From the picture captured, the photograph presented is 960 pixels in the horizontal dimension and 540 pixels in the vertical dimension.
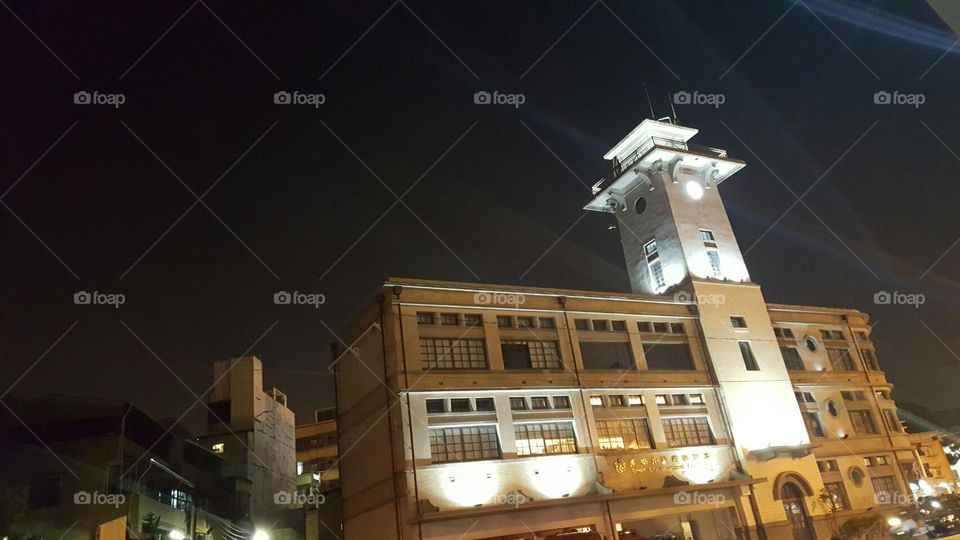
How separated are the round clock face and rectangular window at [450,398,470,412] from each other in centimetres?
1928

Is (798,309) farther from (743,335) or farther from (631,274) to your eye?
(631,274)

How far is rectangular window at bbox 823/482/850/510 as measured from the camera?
33.7m

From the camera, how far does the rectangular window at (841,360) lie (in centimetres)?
4000

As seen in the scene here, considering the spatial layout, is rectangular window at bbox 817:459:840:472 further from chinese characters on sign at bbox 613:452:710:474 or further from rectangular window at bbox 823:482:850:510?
chinese characters on sign at bbox 613:452:710:474

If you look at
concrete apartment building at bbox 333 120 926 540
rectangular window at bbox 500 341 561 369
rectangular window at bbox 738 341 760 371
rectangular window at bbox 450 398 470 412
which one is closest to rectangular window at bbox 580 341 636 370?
concrete apartment building at bbox 333 120 926 540

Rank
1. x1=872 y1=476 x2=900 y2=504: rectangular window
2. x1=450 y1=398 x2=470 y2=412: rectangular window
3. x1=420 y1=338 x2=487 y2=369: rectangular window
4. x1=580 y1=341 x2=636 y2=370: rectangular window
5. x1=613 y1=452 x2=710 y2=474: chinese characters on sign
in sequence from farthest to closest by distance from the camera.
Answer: x1=872 y1=476 x2=900 y2=504: rectangular window < x1=580 y1=341 x2=636 y2=370: rectangular window < x1=613 y1=452 x2=710 y2=474: chinese characters on sign < x1=420 y1=338 x2=487 y2=369: rectangular window < x1=450 y1=398 x2=470 y2=412: rectangular window

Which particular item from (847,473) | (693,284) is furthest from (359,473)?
(847,473)

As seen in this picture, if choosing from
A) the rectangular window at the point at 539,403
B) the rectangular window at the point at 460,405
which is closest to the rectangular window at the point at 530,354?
the rectangular window at the point at 539,403

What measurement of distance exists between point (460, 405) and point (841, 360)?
27528 millimetres

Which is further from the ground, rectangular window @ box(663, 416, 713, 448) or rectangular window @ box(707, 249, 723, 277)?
Answer: rectangular window @ box(707, 249, 723, 277)

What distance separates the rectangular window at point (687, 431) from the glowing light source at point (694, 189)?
1410cm

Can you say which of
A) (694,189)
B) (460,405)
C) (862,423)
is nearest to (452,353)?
(460,405)

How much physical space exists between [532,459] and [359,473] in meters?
8.32

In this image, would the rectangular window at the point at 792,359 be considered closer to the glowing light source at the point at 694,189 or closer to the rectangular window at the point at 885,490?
the rectangular window at the point at 885,490
